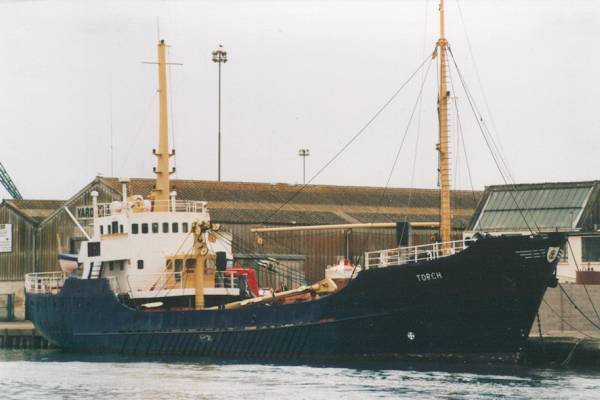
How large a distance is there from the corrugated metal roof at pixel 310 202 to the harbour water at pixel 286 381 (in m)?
22.2

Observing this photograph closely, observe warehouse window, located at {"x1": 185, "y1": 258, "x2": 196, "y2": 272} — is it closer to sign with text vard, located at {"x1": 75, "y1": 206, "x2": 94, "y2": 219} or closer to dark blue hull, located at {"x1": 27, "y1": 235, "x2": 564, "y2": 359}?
dark blue hull, located at {"x1": 27, "y1": 235, "x2": 564, "y2": 359}

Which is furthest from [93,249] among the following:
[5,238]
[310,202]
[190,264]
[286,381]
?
[310,202]

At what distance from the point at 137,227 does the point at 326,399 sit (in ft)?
63.5

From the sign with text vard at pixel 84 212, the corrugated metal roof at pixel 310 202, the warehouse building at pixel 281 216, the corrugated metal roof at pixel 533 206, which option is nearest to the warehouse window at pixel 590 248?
the corrugated metal roof at pixel 533 206

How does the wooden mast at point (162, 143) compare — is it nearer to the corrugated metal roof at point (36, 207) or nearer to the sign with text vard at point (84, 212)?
the sign with text vard at point (84, 212)

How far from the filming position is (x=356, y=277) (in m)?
49.4

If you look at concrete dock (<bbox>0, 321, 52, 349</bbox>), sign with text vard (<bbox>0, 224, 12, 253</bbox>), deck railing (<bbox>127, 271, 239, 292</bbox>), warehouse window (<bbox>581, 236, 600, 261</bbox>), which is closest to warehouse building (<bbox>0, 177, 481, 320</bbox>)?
sign with text vard (<bbox>0, 224, 12, 253</bbox>)

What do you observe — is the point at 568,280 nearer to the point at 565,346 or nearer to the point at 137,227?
the point at 565,346

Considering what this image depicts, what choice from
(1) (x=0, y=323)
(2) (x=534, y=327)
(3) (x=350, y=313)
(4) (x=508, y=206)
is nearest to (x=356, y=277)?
(3) (x=350, y=313)

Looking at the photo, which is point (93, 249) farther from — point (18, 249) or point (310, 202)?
point (310, 202)

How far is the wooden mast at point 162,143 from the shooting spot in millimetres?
58594

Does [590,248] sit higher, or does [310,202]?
[310,202]

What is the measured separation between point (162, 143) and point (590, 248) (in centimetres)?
1875

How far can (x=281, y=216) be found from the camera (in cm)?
7425
